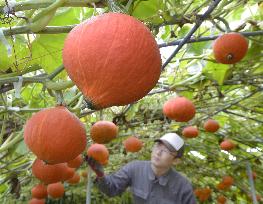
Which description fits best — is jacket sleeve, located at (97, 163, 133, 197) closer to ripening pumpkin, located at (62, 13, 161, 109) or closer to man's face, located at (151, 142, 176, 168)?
man's face, located at (151, 142, 176, 168)

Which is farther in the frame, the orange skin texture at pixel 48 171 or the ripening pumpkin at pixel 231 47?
the ripening pumpkin at pixel 231 47

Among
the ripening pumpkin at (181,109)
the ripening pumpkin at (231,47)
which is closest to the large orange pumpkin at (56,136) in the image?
the ripening pumpkin at (231,47)

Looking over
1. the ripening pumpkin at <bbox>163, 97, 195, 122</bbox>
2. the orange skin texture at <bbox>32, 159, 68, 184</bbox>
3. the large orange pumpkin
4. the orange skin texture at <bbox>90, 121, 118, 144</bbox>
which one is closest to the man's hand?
the ripening pumpkin at <bbox>163, 97, 195, 122</bbox>

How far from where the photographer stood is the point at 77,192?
19.0 ft

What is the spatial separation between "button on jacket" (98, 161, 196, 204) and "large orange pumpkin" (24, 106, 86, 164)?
241 cm

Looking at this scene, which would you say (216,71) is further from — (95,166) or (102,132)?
(95,166)

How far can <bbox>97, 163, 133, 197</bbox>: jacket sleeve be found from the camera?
333 cm

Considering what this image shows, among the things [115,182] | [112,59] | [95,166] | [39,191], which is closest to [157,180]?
[115,182]

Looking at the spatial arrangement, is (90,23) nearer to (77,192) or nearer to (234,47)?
(234,47)

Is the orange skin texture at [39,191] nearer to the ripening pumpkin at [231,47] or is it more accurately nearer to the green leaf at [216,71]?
the green leaf at [216,71]

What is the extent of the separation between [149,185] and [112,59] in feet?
9.26

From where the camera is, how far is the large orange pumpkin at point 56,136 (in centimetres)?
90

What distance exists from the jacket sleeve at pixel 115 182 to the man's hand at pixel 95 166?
14 centimetres

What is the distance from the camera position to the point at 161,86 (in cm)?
264
